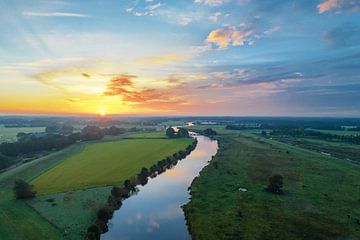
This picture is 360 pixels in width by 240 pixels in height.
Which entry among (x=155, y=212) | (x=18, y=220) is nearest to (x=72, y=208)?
(x=18, y=220)

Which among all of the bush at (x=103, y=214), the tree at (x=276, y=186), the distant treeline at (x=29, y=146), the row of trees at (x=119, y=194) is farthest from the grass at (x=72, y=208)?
the distant treeline at (x=29, y=146)

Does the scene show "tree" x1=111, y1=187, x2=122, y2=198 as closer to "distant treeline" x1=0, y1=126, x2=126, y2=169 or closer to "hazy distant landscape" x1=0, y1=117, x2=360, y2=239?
"hazy distant landscape" x1=0, y1=117, x2=360, y2=239

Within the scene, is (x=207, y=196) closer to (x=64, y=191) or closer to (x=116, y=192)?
(x=116, y=192)

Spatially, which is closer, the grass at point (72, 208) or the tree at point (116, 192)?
the grass at point (72, 208)

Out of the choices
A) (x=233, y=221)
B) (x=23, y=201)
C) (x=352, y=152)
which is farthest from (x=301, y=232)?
(x=352, y=152)

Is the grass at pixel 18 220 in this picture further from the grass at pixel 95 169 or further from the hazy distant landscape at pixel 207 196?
the grass at pixel 95 169

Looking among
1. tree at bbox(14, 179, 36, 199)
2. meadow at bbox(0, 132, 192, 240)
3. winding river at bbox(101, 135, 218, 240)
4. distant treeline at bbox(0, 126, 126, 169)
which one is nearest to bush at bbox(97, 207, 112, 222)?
winding river at bbox(101, 135, 218, 240)

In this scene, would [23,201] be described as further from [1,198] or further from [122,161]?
[122,161]
